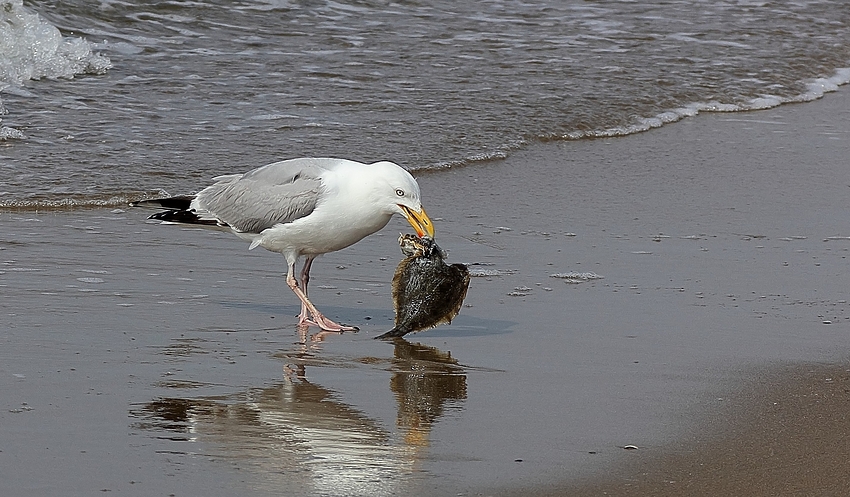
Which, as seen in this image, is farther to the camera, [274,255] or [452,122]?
[452,122]

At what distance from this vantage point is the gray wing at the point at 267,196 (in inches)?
215

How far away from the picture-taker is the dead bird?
16.9ft

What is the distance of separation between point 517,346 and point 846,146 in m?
5.14

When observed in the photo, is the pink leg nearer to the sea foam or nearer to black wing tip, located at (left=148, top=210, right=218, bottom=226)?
black wing tip, located at (left=148, top=210, right=218, bottom=226)

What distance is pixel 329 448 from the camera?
144 inches

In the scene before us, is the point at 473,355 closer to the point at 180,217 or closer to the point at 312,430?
the point at 312,430

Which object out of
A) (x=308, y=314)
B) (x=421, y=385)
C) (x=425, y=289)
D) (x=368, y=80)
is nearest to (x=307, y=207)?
(x=308, y=314)

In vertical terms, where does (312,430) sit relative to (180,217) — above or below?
below

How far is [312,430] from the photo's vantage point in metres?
3.85

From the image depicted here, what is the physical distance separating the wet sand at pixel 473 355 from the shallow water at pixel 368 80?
1171 millimetres

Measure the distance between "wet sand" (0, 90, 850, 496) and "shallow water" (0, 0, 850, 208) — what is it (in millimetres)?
1171

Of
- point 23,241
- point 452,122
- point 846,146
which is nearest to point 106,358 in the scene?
point 23,241

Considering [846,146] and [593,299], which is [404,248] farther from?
[846,146]

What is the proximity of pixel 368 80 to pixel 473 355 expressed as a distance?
19.9ft
